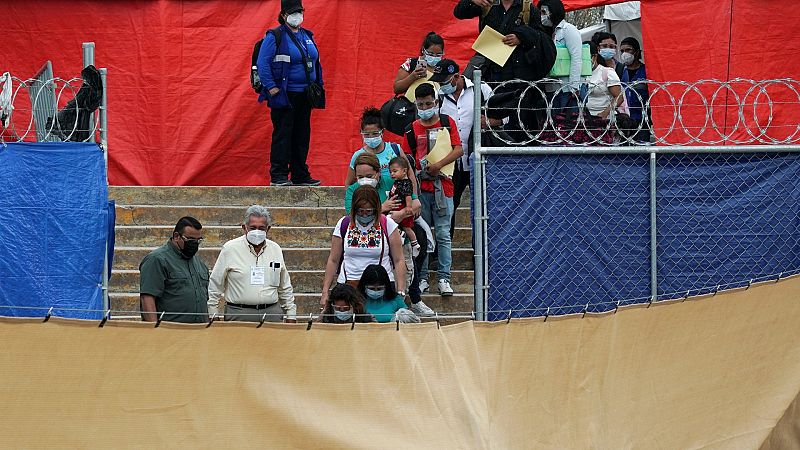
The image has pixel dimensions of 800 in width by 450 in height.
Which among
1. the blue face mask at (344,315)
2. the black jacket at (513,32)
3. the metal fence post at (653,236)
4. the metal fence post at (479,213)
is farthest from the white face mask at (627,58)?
the blue face mask at (344,315)

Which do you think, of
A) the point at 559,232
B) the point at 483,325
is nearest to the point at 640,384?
the point at 483,325

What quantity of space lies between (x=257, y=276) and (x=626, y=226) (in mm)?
3177

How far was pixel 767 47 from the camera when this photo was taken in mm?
13516

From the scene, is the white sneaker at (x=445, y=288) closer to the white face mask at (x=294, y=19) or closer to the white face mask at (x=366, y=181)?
the white face mask at (x=366, y=181)

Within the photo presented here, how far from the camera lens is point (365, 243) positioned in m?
9.51

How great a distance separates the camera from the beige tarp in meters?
5.30

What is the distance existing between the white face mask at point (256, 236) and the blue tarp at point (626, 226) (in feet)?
6.44

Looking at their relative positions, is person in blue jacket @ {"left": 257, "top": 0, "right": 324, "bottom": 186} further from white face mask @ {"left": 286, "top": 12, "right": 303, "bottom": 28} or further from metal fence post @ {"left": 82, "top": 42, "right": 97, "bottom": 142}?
metal fence post @ {"left": 82, "top": 42, "right": 97, "bottom": 142}

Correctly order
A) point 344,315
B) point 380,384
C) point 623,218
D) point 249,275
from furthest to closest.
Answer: point 623,218
point 249,275
point 344,315
point 380,384

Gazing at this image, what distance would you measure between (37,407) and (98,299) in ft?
13.9

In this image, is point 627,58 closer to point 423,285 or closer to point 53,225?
point 423,285

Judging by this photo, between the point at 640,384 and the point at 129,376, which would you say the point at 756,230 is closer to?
the point at 640,384

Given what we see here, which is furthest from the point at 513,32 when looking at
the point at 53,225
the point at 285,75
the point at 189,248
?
the point at 53,225

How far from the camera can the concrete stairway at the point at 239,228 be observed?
35.8 feet
